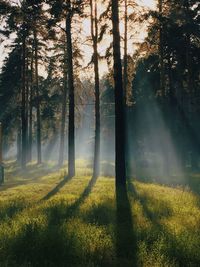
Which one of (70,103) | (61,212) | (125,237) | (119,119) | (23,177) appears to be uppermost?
(70,103)

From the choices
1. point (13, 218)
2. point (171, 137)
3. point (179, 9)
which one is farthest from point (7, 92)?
point (13, 218)

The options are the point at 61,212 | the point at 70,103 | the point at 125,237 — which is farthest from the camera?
the point at 70,103

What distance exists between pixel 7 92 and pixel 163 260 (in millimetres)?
43947

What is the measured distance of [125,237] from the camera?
8.70 metres

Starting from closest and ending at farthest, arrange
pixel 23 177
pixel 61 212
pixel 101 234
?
pixel 101 234 → pixel 61 212 → pixel 23 177

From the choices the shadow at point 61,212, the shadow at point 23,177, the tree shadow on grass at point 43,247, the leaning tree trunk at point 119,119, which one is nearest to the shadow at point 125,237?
the tree shadow on grass at point 43,247

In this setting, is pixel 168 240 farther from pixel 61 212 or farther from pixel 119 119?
pixel 119 119

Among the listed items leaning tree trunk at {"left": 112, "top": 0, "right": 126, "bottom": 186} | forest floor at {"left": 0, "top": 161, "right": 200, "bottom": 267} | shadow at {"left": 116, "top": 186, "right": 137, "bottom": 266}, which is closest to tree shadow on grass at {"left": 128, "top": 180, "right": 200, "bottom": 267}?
forest floor at {"left": 0, "top": 161, "right": 200, "bottom": 267}

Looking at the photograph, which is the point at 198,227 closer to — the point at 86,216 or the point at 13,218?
the point at 86,216

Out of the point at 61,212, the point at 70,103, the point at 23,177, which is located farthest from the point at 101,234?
the point at 23,177

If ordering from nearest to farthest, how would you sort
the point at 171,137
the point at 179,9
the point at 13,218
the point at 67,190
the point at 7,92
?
1. the point at 13,218
2. the point at 67,190
3. the point at 179,9
4. the point at 171,137
5. the point at 7,92

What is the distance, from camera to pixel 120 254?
772 cm

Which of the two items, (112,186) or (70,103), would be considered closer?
(112,186)

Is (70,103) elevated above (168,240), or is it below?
above
